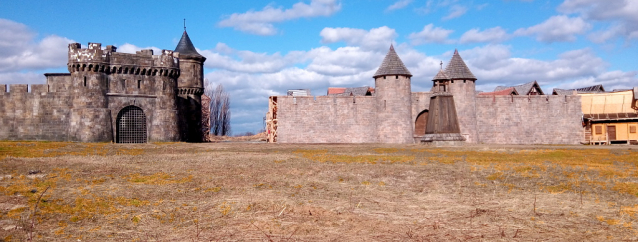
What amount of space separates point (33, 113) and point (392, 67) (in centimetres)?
2548

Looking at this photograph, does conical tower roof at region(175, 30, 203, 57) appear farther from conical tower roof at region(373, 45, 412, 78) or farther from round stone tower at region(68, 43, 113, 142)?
conical tower roof at region(373, 45, 412, 78)

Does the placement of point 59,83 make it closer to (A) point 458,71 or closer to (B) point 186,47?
(B) point 186,47

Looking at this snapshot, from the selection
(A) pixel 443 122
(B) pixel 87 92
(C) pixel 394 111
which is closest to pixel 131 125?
(B) pixel 87 92

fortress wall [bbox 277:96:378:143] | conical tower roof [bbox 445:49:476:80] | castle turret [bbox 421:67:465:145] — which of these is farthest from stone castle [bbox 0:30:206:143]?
conical tower roof [bbox 445:49:476:80]

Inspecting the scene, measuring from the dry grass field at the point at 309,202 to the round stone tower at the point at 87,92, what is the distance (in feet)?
60.3

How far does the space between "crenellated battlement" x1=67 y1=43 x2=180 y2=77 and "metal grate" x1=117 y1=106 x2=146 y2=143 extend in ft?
8.60

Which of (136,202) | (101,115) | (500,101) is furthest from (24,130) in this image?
(500,101)

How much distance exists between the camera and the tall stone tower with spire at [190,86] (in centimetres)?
3625

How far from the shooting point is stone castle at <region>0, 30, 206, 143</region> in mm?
30547

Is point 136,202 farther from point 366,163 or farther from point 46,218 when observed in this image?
point 366,163

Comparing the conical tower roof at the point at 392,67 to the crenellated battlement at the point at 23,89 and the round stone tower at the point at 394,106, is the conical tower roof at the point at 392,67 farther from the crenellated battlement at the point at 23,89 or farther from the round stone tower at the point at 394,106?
the crenellated battlement at the point at 23,89

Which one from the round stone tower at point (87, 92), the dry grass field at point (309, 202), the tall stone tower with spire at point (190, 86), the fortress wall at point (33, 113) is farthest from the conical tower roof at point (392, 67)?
the dry grass field at point (309, 202)

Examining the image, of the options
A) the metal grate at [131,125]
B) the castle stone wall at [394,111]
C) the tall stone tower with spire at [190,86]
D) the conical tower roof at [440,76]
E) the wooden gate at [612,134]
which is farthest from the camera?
the wooden gate at [612,134]

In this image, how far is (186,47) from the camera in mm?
37219
